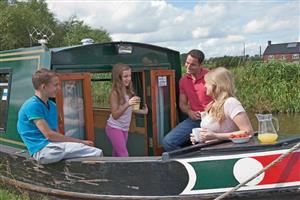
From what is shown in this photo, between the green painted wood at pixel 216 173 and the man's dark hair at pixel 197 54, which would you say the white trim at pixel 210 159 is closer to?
the green painted wood at pixel 216 173

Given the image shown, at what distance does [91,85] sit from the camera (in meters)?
5.97

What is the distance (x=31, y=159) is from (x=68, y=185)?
56 cm

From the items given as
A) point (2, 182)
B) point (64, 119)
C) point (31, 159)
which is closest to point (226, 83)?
point (64, 119)

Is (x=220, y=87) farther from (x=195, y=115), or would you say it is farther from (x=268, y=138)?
(x=195, y=115)

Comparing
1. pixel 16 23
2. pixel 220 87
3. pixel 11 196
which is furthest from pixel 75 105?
pixel 16 23

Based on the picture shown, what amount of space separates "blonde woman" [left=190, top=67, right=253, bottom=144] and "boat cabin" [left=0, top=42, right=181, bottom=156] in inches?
52.7

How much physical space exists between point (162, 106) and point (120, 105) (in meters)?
0.92

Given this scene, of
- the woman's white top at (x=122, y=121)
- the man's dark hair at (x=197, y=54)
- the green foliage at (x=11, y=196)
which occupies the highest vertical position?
the man's dark hair at (x=197, y=54)

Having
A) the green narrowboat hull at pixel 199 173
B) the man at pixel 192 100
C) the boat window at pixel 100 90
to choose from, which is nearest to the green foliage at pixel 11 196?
the green narrowboat hull at pixel 199 173

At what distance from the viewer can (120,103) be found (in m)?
5.24

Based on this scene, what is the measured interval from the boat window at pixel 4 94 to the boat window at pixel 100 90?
1.25 metres

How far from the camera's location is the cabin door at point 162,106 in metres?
5.88

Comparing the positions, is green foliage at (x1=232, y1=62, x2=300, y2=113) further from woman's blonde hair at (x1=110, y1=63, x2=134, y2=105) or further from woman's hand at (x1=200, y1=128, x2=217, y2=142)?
woman's hand at (x1=200, y1=128, x2=217, y2=142)

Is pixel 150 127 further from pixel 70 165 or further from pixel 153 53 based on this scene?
pixel 70 165
